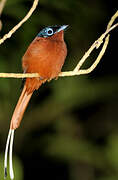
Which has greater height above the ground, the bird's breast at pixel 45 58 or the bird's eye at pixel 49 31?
the bird's eye at pixel 49 31

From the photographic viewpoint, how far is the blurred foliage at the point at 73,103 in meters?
4.14

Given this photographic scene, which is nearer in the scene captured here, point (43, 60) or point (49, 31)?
point (43, 60)

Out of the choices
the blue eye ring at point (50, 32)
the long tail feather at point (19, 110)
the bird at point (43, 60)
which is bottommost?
the long tail feather at point (19, 110)

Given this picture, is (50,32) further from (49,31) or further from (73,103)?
(73,103)

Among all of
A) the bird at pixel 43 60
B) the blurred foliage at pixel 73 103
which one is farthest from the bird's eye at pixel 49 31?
the blurred foliage at pixel 73 103

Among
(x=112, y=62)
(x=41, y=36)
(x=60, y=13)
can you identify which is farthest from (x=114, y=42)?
(x=41, y=36)

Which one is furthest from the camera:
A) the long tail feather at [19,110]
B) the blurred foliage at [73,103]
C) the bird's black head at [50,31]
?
the blurred foliage at [73,103]

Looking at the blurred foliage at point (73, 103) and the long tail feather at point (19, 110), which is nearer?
the long tail feather at point (19, 110)

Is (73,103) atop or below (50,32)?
atop

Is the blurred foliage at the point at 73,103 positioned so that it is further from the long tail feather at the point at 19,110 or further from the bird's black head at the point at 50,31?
the long tail feather at the point at 19,110

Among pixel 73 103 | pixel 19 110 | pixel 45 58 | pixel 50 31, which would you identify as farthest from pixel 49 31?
pixel 73 103

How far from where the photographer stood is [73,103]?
473 cm

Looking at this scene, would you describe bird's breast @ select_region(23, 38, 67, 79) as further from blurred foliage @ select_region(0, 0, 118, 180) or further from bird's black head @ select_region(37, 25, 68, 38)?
blurred foliage @ select_region(0, 0, 118, 180)

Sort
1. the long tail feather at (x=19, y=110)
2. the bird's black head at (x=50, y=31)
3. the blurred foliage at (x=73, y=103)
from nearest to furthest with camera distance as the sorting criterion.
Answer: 1. the long tail feather at (x=19, y=110)
2. the bird's black head at (x=50, y=31)
3. the blurred foliage at (x=73, y=103)
